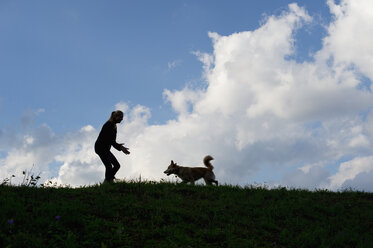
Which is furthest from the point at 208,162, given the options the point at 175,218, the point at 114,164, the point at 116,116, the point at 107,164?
the point at 175,218

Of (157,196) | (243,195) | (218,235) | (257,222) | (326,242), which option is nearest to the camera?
(218,235)

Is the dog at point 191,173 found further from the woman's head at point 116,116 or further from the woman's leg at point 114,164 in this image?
the woman's head at point 116,116

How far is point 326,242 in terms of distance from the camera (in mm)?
8094

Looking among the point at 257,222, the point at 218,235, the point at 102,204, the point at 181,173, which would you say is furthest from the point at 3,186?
the point at 181,173

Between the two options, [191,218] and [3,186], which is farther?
[3,186]

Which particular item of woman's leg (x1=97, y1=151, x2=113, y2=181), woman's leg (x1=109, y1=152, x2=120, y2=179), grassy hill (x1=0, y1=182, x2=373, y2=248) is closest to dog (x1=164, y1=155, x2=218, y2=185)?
grassy hill (x1=0, y1=182, x2=373, y2=248)

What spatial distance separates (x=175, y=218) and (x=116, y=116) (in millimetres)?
4845

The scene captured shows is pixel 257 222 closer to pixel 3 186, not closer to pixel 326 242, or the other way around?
pixel 326 242

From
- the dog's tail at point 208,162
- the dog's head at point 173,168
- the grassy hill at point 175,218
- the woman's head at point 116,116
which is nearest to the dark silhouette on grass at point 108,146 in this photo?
the woman's head at point 116,116

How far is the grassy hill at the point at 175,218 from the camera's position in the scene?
6781mm

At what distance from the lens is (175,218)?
8227 mm

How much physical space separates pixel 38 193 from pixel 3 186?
1255 millimetres

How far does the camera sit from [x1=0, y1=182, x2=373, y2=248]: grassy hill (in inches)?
267

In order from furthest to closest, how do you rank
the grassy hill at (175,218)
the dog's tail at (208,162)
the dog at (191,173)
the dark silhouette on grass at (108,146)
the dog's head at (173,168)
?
1. the dog's tail at (208,162)
2. the dog's head at (173,168)
3. the dog at (191,173)
4. the dark silhouette on grass at (108,146)
5. the grassy hill at (175,218)
